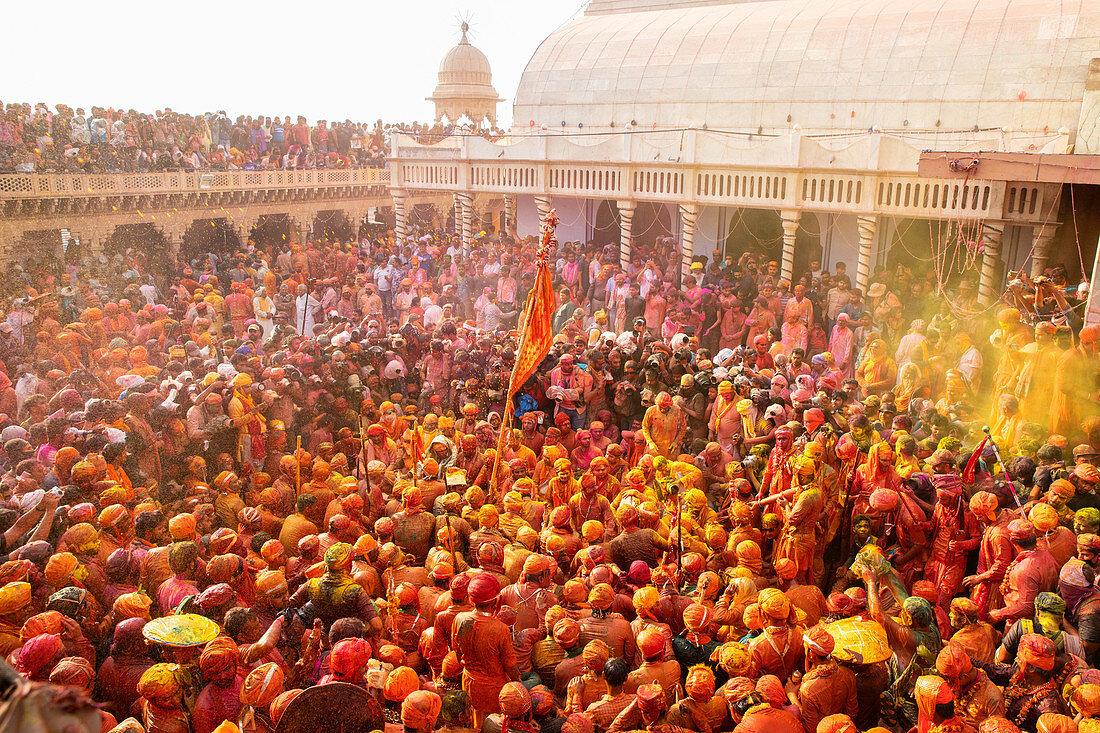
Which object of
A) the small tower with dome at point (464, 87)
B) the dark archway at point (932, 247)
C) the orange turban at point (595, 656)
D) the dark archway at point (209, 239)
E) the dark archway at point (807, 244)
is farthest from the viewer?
the small tower with dome at point (464, 87)

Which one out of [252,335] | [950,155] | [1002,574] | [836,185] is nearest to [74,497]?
[252,335]

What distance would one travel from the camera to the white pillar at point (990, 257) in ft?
40.1

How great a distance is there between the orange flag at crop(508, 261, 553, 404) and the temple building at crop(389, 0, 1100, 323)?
5432 mm

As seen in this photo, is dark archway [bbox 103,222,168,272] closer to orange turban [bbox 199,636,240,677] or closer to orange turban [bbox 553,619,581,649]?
orange turban [bbox 199,636,240,677]

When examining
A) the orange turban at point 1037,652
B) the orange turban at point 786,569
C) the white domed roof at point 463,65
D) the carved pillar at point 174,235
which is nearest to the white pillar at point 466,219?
the carved pillar at point 174,235

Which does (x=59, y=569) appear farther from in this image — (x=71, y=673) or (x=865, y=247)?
(x=865, y=247)

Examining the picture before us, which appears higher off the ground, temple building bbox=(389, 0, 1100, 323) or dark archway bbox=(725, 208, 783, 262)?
temple building bbox=(389, 0, 1100, 323)

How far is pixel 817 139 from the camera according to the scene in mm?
14500

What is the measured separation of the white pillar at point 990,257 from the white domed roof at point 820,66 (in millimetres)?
4343

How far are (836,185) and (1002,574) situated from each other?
9801 mm

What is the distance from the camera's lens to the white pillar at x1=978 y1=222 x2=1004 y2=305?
40.1 ft

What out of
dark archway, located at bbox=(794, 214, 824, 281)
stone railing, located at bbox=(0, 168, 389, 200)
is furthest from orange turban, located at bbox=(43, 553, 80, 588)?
stone railing, located at bbox=(0, 168, 389, 200)

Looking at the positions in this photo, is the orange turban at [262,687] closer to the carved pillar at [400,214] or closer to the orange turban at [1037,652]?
the orange turban at [1037,652]

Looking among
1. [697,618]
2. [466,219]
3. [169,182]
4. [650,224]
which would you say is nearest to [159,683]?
[697,618]
